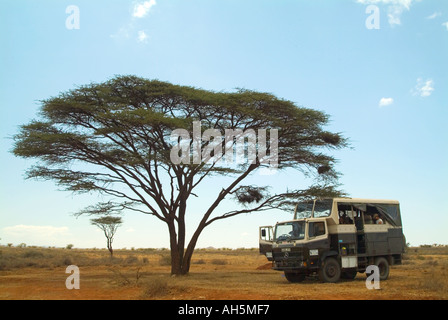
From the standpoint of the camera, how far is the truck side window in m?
17.5

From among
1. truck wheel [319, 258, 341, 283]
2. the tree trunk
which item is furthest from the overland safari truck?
the tree trunk

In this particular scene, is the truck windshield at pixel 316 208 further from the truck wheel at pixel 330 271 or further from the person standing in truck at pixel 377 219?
the person standing in truck at pixel 377 219

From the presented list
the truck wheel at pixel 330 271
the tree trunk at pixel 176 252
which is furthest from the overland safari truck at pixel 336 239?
the tree trunk at pixel 176 252

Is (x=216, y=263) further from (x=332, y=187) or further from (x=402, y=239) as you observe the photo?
(x=402, y=239)

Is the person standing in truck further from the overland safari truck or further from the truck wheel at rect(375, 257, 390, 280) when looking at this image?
the truck wheel at rect(375, 257, 390, 280)

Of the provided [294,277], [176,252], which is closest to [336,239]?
[294,277]

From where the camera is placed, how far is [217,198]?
24203mm

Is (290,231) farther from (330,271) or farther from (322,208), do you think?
(330,271)

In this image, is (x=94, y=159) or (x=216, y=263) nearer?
(x=94, y=159)

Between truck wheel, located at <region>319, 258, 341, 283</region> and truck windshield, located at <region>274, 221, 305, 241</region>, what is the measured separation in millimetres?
1466

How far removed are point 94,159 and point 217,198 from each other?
22.5ft

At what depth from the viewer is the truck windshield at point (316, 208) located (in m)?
18.3

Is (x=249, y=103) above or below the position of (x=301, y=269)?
above
